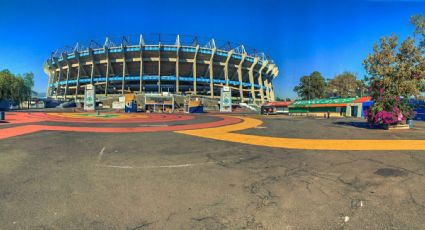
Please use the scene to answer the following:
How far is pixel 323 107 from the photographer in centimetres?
4719

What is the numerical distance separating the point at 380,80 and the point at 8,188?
23.0 meters

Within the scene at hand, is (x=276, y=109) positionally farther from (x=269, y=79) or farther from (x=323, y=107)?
(x=269, y=79)

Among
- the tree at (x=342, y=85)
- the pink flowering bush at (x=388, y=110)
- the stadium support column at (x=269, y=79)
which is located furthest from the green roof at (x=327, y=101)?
the stadium support column at (x=269, y=79)

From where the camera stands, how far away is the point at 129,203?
14.7ft

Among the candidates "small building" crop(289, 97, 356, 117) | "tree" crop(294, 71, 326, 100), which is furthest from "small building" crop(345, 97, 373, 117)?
"tree" crop(294, 71, 326, 100)

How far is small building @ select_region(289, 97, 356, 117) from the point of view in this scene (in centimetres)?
4269

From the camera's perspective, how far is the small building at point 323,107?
42.7 meters

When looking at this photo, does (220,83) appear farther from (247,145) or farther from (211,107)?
(247,145)

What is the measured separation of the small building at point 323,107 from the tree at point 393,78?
18723mm

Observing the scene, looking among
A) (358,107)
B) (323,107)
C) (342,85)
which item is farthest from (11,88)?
(342,85)

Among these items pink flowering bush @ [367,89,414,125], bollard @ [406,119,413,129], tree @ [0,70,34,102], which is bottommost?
bollard @ [406,119,413,129]

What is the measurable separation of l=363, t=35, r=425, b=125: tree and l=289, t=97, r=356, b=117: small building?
1872 cm

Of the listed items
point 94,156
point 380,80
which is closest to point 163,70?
point 380,80

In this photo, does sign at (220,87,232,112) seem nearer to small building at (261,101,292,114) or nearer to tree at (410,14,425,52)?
small building at (261,101,292,114)
